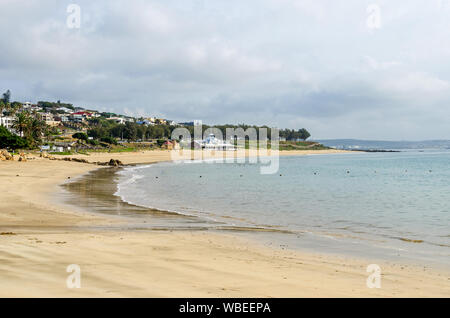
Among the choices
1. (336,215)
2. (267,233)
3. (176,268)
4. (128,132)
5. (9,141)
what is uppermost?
(128,132)

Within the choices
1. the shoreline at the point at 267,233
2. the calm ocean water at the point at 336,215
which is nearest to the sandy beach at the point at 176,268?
the shoreline at the point at 267,233

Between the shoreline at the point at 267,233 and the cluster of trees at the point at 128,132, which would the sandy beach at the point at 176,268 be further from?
the cluster of trees at the point at 128,132

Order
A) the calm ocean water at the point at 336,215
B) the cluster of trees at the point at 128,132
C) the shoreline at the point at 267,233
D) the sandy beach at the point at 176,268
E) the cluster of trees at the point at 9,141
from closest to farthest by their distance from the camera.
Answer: the sandy beach at the point at 176,268, the shoreline at the point at 267,233, the calm ocean water at the point at 336,215, the cluster of trees at the point at 9,141, the cluster of trees at the point at 128,132

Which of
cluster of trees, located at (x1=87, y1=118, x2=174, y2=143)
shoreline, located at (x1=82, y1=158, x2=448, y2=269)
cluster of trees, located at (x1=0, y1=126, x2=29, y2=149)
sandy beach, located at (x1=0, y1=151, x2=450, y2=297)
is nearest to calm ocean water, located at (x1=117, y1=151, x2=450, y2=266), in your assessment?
shoreline, located at (x1=82, y1=158, x2=448, y2=269)

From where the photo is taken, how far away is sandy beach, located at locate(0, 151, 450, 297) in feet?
23.4

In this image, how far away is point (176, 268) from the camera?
8.92m

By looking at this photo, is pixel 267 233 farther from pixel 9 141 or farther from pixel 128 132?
pixel 128 132

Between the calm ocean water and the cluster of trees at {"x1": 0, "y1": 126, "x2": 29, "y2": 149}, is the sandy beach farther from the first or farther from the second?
the cluster of trees at {"x1": 0, "y1": 126, "x2": 29, "y2": 149}

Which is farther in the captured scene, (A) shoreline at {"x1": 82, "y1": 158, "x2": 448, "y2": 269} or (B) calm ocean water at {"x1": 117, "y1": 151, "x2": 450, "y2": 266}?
(B) calm ocean water at {"x1": 117, "y1": 151, "x2": 450, "y2": 266}

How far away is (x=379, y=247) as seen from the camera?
13.6 metres

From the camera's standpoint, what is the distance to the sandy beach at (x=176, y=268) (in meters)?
7.14

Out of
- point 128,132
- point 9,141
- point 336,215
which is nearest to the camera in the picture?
point 336,215

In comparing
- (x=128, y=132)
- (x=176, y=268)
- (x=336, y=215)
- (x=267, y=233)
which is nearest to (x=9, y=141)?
(x=336, y=215)
